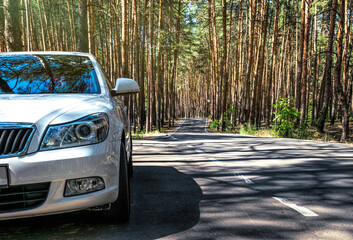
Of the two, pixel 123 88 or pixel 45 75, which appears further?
pixel 123 88

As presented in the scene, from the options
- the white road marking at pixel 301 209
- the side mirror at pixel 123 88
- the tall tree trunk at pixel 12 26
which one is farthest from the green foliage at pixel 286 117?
the side mirror at pixel 123 88

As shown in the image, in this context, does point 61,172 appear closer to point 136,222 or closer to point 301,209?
point 136,222

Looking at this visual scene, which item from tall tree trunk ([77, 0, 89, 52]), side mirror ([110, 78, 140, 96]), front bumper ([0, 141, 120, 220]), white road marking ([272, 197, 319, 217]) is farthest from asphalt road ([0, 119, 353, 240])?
tall tree trunk ([77, 0, 89, 52])

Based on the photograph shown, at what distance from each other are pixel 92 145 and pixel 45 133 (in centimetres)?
37

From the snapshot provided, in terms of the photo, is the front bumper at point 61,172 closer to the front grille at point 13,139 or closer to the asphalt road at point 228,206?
the front grille at point 13,139

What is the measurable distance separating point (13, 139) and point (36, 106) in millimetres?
406

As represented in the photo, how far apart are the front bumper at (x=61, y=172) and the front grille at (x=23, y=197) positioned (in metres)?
0.03

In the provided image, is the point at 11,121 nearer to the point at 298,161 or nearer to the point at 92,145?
the point at 92,145

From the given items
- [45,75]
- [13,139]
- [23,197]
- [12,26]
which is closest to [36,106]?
[13,139]

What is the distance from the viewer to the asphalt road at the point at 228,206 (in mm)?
2656

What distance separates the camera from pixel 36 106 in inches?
102

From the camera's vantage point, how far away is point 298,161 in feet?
20.1

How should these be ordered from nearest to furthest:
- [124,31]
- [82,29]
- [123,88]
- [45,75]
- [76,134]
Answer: [76,134]
[45,75]
[123,88]
[82,29]
[124,31]

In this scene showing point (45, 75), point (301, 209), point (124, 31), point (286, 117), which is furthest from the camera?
point (124, 31)
